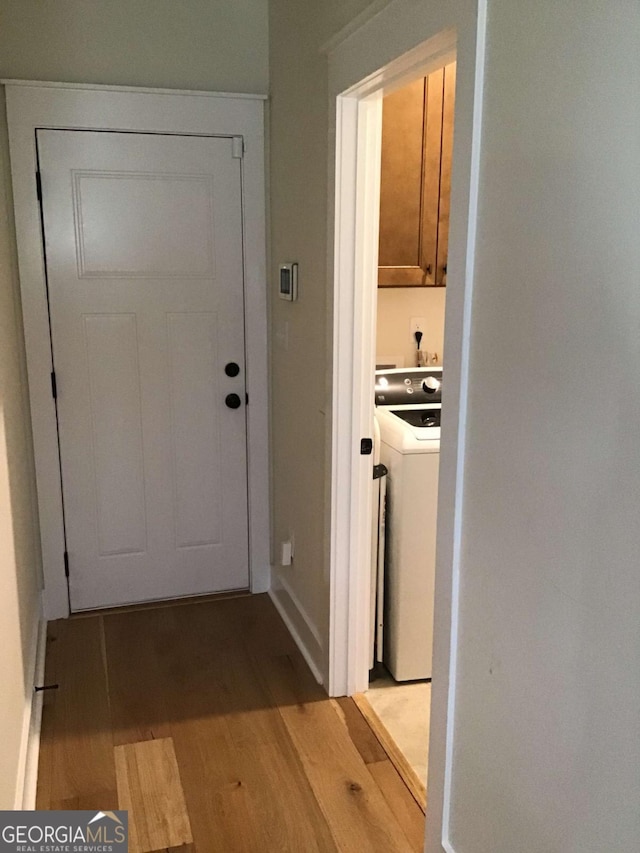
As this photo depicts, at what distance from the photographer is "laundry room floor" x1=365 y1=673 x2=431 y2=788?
7.76 feet

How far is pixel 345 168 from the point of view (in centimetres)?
227

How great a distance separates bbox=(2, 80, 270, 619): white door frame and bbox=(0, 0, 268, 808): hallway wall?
0.04 meters

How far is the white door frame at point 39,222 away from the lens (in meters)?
2.81

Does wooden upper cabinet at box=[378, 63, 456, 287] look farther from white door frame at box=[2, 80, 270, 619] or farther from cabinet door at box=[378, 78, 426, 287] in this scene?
white door frame at box=[2, 80, 270, 619]

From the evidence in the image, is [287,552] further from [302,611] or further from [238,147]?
[238,147]

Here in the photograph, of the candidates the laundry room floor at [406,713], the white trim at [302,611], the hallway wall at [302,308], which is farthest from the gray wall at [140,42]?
the laundry room floor at [406,713]

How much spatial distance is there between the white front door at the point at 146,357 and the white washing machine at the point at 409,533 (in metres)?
0.88

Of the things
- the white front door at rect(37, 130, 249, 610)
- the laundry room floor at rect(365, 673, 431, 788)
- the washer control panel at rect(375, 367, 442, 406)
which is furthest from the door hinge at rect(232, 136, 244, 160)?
the laundry room floor at rect(365, 673, 431, 788)

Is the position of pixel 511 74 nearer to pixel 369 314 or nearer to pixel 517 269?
pixel 517 269

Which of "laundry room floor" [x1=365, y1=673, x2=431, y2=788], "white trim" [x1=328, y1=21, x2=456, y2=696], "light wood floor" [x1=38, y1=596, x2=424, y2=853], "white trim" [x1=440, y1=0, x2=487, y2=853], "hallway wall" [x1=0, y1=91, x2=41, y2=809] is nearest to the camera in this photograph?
"white trim" [x1=440, y1=0, x2=487, y2=853]

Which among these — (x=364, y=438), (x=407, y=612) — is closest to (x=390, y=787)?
(x=407, y=612)

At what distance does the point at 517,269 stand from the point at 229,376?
6.62 feet

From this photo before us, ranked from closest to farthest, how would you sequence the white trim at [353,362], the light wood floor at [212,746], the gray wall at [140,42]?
the light wood floor at [212,746], the white trim at [353,362], the gray wall at [140,42]

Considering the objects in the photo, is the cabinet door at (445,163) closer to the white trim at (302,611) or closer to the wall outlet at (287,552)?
the wall outlet at (287,552)
